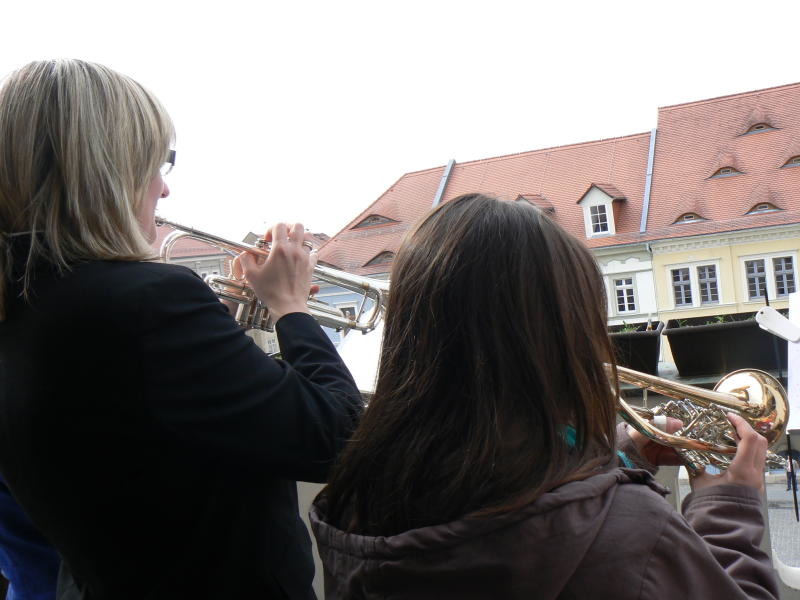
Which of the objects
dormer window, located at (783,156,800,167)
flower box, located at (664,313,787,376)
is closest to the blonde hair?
flower box, located at (664,313,787,376)

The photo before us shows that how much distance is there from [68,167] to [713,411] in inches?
32.6

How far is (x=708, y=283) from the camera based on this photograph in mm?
12555

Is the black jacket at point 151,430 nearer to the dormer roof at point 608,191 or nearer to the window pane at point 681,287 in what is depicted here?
the window pane at point 681,287

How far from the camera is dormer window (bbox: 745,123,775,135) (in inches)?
533

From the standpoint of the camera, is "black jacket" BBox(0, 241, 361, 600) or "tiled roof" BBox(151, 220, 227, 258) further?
"tiled roof" BBox(151, 220, 227, 258)

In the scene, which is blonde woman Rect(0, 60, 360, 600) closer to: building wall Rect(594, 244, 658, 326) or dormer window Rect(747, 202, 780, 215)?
building wall Rect(594, 244, 658, 326)

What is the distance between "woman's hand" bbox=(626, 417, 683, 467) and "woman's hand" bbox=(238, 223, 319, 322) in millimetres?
433

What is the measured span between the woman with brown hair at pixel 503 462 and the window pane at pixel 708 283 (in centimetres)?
1201

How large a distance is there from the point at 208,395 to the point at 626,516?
33 cm

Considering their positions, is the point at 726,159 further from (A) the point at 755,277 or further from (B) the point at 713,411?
(B) the point at 713,411

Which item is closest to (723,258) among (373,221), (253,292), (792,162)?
(792,162)

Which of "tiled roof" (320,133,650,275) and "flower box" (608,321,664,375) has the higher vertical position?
"tiled roof" (320,133,650,275)

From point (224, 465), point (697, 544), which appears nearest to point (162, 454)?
point (224, 465)

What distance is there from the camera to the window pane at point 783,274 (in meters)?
11.2
